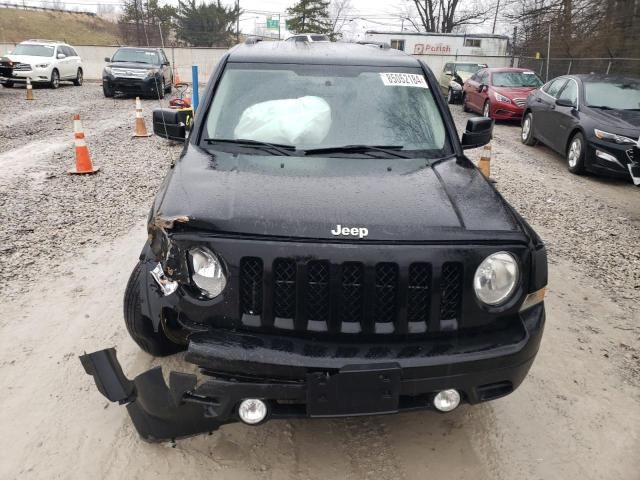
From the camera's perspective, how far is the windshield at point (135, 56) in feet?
61.1

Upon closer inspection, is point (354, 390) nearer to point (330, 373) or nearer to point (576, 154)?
point (330, 373)

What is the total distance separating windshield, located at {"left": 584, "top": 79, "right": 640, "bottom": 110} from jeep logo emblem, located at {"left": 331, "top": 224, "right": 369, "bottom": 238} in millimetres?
8267

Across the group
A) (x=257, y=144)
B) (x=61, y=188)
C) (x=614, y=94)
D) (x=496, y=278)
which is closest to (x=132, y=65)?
(x=61, y=188)

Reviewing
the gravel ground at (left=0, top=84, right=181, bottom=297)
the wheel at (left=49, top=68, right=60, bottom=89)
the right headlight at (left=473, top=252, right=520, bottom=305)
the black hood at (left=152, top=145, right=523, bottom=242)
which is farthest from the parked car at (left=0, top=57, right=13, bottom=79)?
the right headlight at (left=473, top=252, right=520, bottom=305)

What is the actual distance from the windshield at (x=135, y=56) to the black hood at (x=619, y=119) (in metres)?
15.3

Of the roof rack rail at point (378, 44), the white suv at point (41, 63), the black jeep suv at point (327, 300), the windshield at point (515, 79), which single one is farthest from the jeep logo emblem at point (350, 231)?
the white suv at point (41, 63)

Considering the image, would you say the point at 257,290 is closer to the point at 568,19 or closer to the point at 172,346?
the point at 172,346

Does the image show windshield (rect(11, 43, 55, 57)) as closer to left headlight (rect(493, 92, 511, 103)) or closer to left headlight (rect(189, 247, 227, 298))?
left headlight (rect(493, 92, 511, 103))

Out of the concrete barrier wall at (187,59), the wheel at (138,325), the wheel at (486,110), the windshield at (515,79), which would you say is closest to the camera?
the wheel at (138,325)

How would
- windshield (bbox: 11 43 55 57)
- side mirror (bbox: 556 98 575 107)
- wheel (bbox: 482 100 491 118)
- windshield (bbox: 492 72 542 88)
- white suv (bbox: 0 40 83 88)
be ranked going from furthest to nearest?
windshield (bbox: 11 43 55 57), white suv (bbox: 0 40 83 88), windshield (bbox: 492 72 542 88), wheel (bbox: 482 100 491 118), side mirror (bbox: 556 98 575 107)

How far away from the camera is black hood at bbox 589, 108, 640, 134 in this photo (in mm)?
7891

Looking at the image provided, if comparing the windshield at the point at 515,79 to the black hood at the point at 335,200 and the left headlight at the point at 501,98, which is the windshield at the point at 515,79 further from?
the black hood at the point at 335,200

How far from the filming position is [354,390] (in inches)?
83.4

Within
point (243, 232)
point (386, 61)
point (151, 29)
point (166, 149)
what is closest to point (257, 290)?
point (243, 232)
